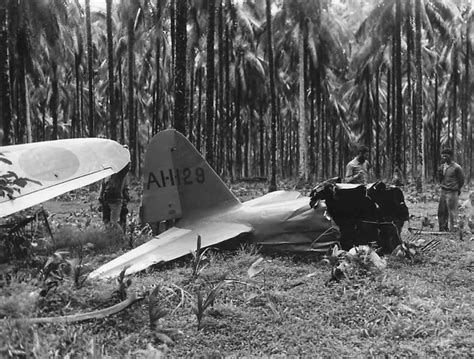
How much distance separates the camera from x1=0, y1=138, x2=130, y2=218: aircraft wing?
7285 millimetres

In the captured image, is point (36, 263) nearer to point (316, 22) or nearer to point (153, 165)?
point (153, 165)

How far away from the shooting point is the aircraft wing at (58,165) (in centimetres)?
729

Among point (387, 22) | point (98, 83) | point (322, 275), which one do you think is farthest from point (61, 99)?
point (322, 275)

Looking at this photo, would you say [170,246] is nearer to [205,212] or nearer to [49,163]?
[205,212]

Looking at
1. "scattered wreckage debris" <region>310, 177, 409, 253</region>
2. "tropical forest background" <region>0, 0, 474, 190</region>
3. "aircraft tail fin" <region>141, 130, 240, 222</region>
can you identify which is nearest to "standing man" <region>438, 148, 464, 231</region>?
"scattered wreckage debris" <region>310, 177, 409, 253</region>

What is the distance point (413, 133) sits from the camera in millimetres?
25047

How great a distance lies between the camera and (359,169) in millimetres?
9430

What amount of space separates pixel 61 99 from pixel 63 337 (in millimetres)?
43454

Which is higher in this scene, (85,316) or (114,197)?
(114,197)

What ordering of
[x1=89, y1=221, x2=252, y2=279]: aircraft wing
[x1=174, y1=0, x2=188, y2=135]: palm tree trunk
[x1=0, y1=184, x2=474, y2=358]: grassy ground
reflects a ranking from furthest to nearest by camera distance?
1. [x1=174, y1=0, x2=188, y2=135]: palm tree trunk
2. [x1=89, y1=221, x2=252, y2=279]: aircraft wing
3. [x1=0, y1=184, x2=474, y2=358]: grassy ground

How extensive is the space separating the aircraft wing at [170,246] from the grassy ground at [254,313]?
6.6 inches

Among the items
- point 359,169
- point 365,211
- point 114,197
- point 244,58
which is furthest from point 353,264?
Result: point 244,58

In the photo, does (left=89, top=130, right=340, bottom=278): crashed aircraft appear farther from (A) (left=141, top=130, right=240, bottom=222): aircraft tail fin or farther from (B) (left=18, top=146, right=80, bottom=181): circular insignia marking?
(B) (left=18, top=146, right=80, bottom=181): circular insignia marking

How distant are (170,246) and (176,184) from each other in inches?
46.3
